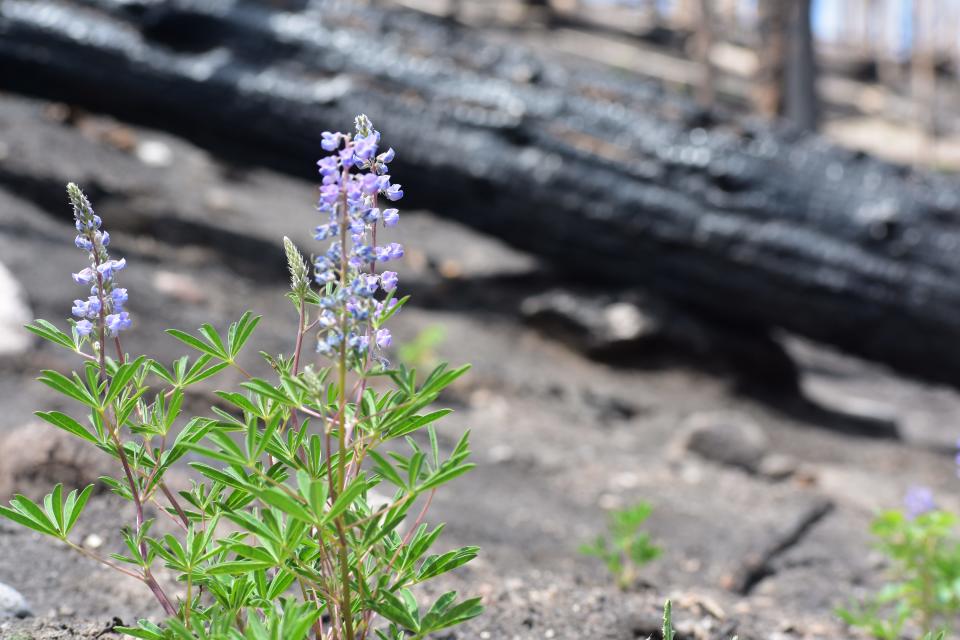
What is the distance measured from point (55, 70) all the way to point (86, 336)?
14.2ft

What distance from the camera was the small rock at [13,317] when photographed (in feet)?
10.4

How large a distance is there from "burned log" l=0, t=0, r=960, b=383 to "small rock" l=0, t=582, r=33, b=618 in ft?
10.7

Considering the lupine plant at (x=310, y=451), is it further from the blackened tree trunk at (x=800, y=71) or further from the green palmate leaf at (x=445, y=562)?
the blackened tree trunk at (x=800, y=71)

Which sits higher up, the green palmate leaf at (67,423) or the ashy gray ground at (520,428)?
the green palmate leaf at (67,423)

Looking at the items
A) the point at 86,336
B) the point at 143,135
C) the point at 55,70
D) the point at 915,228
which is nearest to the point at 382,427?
the point at 86,336

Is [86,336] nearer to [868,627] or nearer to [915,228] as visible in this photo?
[868,627]

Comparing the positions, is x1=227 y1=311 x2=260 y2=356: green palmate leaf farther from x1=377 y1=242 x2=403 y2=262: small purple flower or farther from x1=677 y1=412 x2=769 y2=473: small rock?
x1=677 y1=412 x2=769 y2=473: small rock

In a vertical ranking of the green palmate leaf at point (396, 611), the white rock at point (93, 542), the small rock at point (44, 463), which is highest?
the green palmate leaf at point (396, 611)

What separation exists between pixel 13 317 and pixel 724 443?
287 centimetres

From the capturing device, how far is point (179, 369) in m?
1.32

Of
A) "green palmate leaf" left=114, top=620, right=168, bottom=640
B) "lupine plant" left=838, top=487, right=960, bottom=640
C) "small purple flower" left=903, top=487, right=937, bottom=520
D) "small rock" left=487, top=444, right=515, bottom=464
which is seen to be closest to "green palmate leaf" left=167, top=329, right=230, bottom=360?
"green palmate leaf" left=114, top=620, right=168, bottom=640

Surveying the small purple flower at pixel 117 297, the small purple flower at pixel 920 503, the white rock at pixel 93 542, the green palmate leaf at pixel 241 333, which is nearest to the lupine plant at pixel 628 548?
the small purple flower at pixel 920 503

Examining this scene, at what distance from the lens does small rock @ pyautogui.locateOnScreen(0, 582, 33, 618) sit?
1669 mm

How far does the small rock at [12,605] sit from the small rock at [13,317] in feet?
5.27
